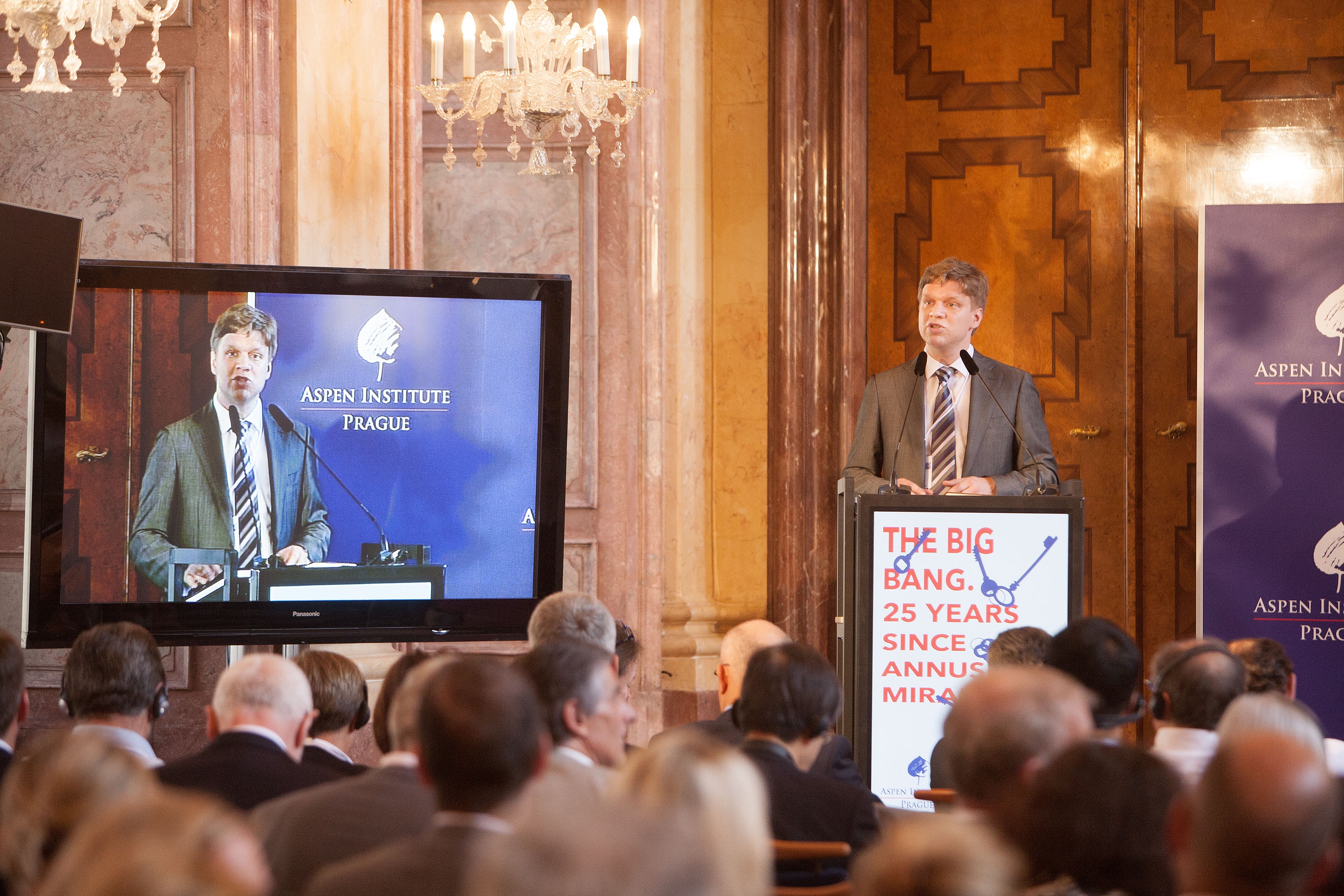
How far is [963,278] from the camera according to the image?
445 centimetres

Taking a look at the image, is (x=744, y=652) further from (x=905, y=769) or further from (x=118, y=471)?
(x=118, y=471)

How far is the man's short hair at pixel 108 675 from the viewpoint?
2.85m

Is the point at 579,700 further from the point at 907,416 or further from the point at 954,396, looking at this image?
the point at 954,396

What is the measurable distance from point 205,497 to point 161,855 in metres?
3.12

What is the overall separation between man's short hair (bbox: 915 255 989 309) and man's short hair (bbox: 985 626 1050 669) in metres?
1.49

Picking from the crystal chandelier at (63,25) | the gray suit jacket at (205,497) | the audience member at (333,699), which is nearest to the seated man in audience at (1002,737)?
the audience member at (333,699)

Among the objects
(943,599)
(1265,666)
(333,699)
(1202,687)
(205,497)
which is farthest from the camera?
(205,497)

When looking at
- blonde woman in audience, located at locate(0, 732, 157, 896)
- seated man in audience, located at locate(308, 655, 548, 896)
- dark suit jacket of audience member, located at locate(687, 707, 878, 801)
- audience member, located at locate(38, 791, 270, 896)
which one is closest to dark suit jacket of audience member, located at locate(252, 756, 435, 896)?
seated man in audience, located at locate(308, 655, 548, 896)

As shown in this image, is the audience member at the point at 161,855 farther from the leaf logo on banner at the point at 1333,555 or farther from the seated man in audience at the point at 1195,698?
the leaf logo on banner at the point at 1333,555

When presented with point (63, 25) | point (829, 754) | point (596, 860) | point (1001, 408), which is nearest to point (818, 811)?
point (829, 754)

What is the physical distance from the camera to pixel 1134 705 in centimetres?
288

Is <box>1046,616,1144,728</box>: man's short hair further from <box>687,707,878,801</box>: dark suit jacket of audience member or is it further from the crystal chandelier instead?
the crystal chandelier

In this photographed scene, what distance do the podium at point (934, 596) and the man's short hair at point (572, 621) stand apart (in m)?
0.93

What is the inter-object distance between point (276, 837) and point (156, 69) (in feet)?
8.80
